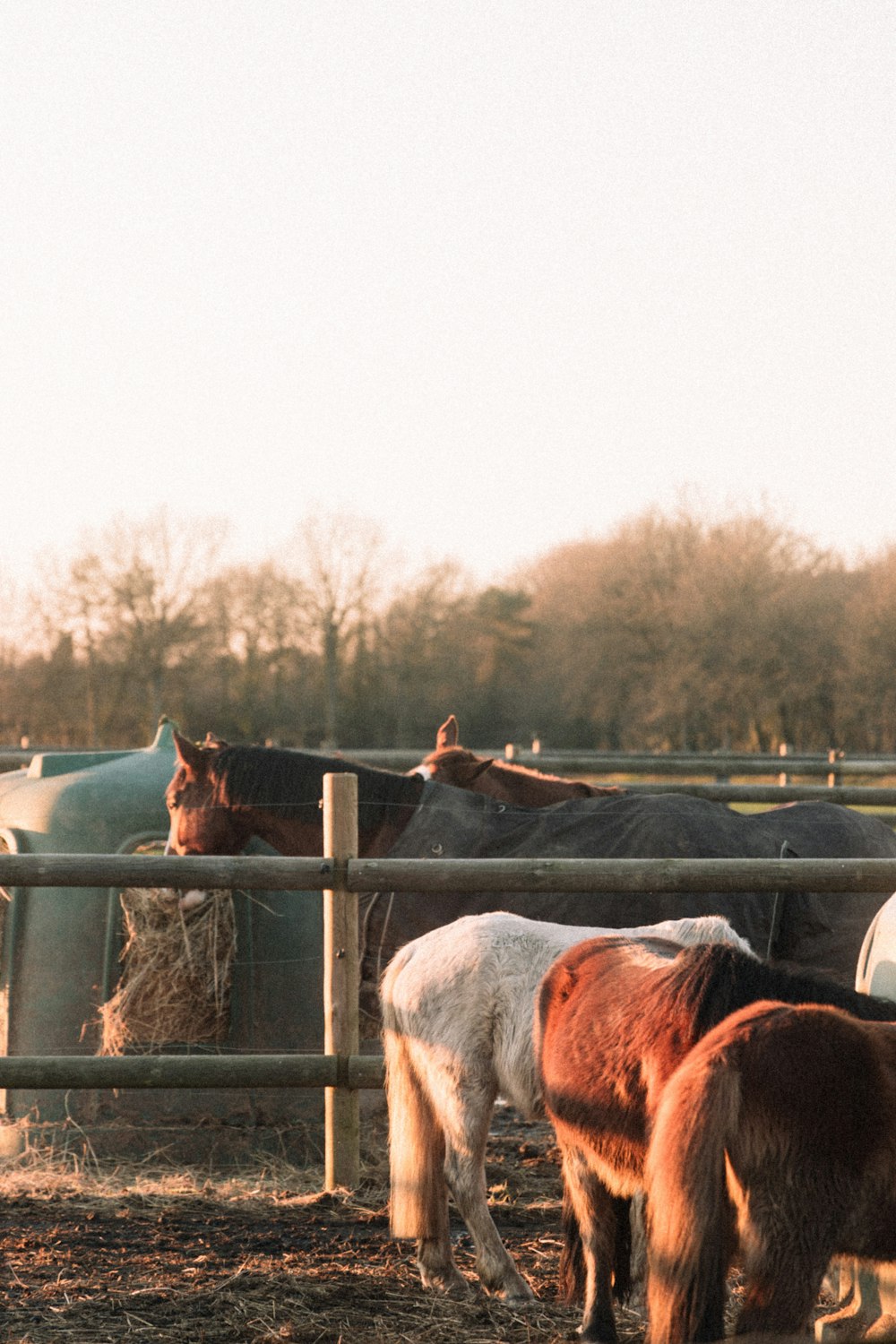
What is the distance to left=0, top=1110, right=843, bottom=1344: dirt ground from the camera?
11.3ft


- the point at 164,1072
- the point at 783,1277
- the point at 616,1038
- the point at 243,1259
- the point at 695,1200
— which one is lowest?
the point at 243,1259

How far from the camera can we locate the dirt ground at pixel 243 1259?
11.3ft

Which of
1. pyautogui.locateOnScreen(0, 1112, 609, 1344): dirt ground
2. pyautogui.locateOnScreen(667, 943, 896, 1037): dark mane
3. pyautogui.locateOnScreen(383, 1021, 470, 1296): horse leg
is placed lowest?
pyautogui.locateOnScreen(0, 1112, 609, 1344): dirt ground

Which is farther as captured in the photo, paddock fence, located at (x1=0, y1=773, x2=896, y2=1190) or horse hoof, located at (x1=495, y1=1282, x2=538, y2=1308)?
paddock fence, located at (x1=0, y1=773, x2=896, y2=1190)

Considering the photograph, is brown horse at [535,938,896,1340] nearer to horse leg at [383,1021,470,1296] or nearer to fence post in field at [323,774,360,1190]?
horse leg at [383,1021,470,1296]

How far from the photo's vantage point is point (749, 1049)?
2281 millimetres

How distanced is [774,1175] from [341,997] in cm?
279

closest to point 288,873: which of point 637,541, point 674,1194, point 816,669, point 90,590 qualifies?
point 674,1194

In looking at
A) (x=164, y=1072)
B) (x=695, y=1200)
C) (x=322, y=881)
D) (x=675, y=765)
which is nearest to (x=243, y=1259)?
(x=164, y=1072)

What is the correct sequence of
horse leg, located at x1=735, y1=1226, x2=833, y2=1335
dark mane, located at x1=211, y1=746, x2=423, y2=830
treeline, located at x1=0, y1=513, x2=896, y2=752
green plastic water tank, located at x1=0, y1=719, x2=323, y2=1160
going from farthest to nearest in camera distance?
treeline, located at x1=0, y1=513, x2=896, y2=752, dark mane, located at x1=211, y1=746, x2=423, y2=830, green plastic water tank, located at x1=0, y1=719, x2=323, y2=1160, horse leg, located at x1=735, y1=1226, x2=833, y2=1335

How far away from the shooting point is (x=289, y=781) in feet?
19.4

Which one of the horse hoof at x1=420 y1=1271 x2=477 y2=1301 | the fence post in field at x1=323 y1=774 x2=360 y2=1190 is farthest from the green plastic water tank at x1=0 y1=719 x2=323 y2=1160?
the horse hoof at x1=420 y1=1271 x2=477 y2=1301

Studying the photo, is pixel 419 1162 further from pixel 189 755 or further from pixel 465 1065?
pixel 189 755

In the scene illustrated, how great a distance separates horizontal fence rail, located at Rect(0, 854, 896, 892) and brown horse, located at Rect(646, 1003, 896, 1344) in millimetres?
2270
